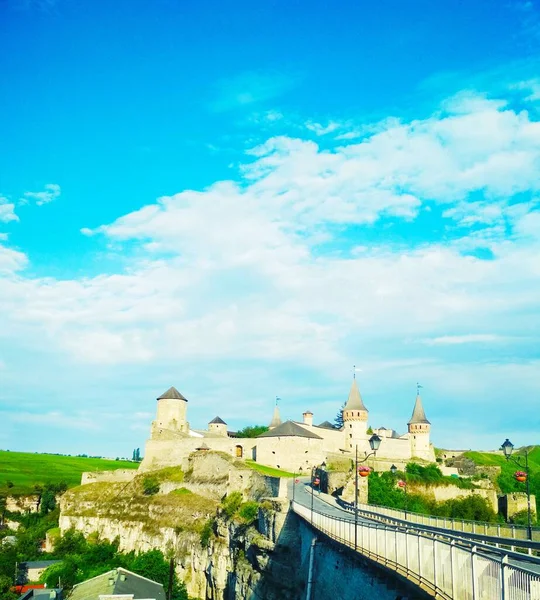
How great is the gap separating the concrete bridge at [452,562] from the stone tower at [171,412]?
71858mm

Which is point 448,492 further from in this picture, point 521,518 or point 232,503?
point 232,503

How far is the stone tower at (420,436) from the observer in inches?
3996

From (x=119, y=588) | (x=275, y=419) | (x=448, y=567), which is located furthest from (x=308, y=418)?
(x=448, y=567)

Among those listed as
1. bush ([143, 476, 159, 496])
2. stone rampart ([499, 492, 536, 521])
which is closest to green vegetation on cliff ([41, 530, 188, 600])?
bush ([143, 476, 159, 496])

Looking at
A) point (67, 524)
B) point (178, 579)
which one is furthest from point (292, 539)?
point (67, 524)

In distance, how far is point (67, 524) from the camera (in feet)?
281

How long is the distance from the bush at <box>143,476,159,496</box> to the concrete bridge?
58228 millimetres

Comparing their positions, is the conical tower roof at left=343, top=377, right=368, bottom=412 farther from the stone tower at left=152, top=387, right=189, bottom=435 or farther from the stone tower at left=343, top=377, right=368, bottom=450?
the stone tower at left=152, top=387, right=189, bottom=435

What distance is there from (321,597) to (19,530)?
255 ft

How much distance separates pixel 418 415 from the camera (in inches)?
4099

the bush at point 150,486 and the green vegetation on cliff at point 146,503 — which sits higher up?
the bush at point 150,486

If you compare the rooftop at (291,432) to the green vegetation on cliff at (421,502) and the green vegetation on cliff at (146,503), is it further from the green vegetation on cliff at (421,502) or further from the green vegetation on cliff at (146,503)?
the green vegetation on cliff at (146,503)

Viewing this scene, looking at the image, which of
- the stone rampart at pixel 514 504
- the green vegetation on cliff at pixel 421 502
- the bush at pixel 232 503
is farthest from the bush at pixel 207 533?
the stone rampart at pixel 514 504

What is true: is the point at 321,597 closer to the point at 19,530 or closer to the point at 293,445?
the point at 293,445
